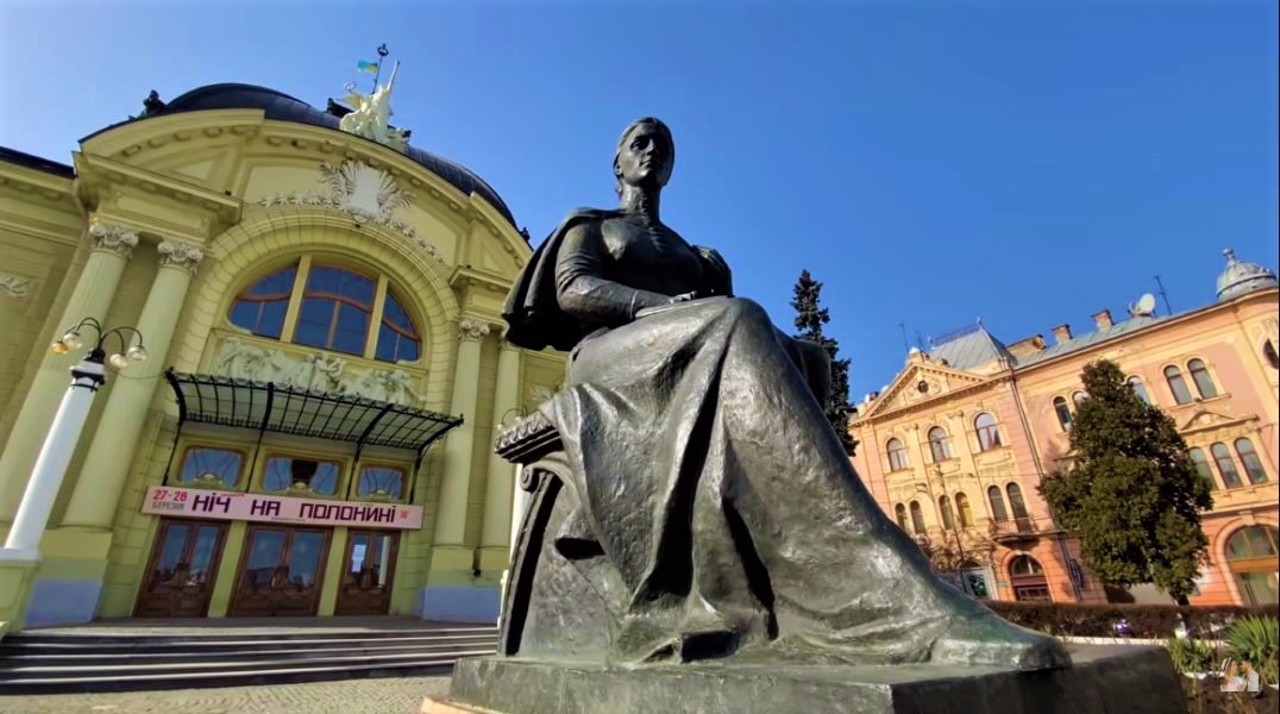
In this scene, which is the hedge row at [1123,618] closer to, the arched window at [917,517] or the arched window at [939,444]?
the arched window at [917,517]

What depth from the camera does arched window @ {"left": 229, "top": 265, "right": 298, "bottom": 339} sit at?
14.2 meters

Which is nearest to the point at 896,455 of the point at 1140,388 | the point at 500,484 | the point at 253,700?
the point at 1140,388

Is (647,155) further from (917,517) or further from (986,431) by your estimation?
(917,517)

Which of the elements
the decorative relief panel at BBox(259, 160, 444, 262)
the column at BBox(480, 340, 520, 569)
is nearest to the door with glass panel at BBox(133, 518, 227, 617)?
the column at BBox(480, 340, 520, 569)

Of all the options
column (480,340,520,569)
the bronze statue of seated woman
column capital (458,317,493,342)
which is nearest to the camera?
the bronze statue of seated woman

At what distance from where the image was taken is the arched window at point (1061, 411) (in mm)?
26688

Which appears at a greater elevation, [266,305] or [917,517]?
[266,305]

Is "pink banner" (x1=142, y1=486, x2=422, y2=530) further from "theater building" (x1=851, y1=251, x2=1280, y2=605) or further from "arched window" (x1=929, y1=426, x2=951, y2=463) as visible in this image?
"arched window" (x1=929, y1=426, x2=951, y2=463)

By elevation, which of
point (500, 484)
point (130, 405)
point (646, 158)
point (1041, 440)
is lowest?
point (646, 158)

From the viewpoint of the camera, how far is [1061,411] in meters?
27.0

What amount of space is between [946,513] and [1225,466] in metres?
11.6

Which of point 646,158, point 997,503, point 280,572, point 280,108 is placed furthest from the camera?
point 997,503

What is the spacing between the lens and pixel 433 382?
15680mm

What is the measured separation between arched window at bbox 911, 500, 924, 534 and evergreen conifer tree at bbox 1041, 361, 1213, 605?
1040cm
